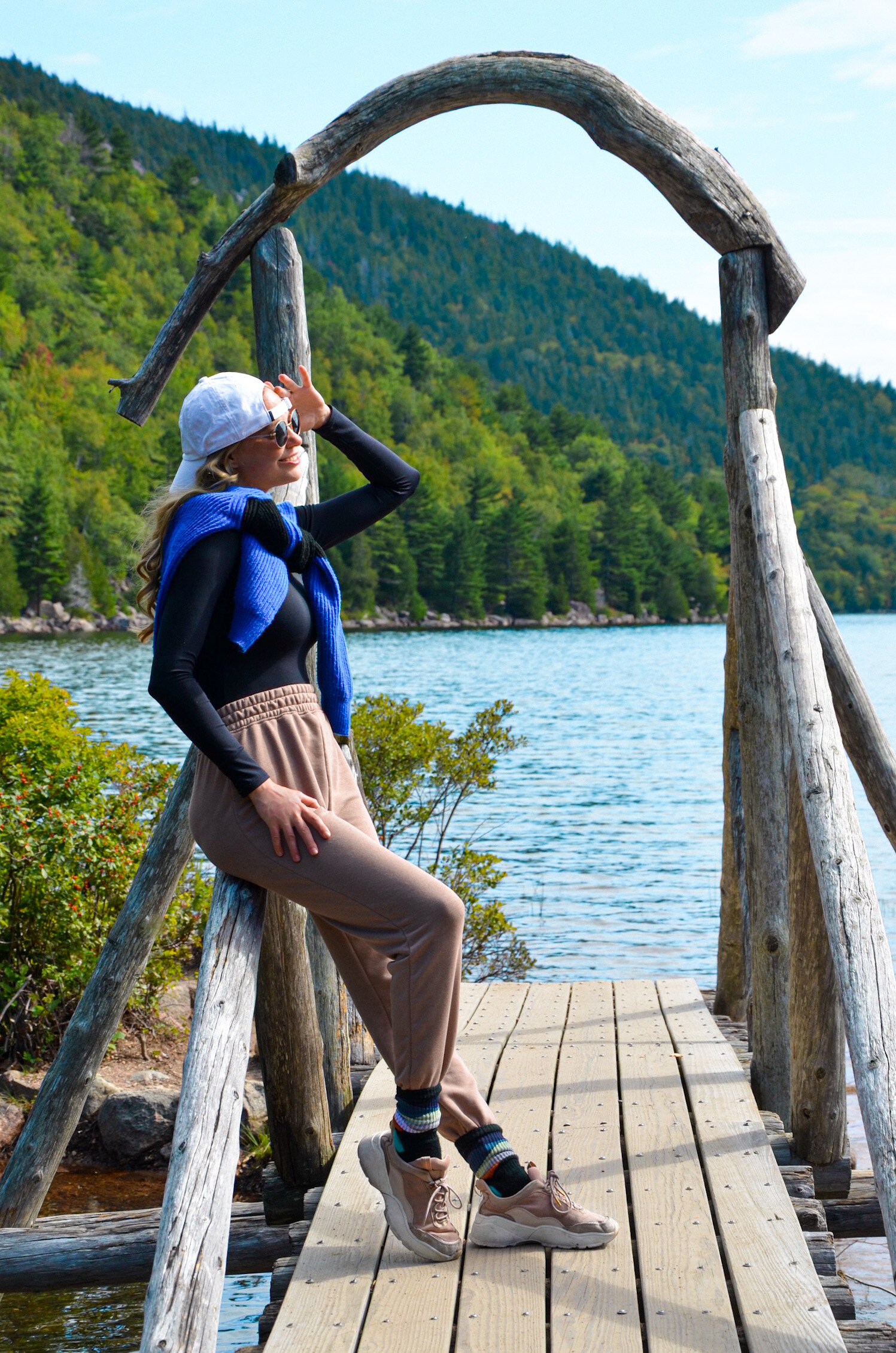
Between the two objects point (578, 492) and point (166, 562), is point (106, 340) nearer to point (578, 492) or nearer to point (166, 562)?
point (578, 492)

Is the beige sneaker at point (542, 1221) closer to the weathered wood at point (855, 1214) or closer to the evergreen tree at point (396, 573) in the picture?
the weathered wood at point (855, 1214)

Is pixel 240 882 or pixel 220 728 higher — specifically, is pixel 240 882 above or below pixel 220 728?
below

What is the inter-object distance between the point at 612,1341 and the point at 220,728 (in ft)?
4.87

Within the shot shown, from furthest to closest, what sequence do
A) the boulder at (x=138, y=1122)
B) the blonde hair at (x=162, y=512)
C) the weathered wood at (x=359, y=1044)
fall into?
the boulder at (x=138, y=1122) < the weathered wood at (x=359, y=1044) < the blonde hair at (x=162, y=512)

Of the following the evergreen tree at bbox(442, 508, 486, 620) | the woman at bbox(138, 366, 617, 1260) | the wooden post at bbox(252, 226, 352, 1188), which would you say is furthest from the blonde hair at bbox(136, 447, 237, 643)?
the evergreen tree at bbox(442, 508, 486, 620)

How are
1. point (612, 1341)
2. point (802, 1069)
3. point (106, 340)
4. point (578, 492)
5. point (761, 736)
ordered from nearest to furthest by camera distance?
point (612, 1341) → point (802, 1069) → point (761, 736) → point (106, 340) → point (578, 492)

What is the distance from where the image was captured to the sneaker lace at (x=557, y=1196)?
3.06 metres

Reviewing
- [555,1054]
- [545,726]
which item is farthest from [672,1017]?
[545,726]

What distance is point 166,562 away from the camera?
110 inches

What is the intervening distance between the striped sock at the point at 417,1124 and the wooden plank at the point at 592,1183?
40 centimetres

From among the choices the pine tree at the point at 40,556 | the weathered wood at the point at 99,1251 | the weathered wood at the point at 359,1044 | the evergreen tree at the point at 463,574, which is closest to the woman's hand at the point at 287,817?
the weathered wood at the point at 99,1251

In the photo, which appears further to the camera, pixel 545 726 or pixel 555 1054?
pixel 545 726

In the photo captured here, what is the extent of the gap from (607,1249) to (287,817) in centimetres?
133

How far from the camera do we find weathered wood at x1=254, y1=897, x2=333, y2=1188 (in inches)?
161
